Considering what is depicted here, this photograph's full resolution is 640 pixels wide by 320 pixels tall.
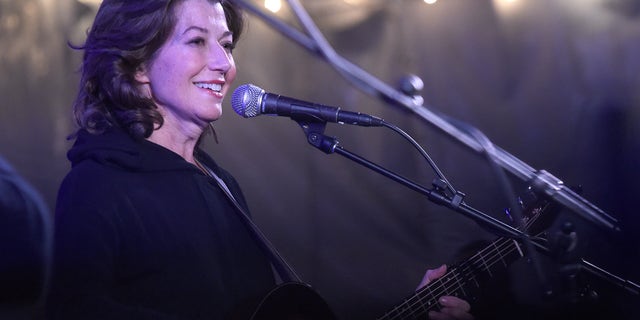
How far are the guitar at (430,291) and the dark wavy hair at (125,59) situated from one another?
637 mm

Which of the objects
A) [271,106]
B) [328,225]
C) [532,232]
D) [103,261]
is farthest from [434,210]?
[103,261]

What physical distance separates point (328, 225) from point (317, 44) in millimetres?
2332

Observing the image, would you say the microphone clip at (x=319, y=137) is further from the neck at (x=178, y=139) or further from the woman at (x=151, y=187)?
the neck at (x=178, y=139)

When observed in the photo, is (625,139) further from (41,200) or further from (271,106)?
(41,200)

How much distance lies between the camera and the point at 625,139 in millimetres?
2775

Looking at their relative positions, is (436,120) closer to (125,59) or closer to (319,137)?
(319,137)

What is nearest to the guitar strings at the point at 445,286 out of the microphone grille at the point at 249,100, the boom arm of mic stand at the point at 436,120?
the boom arm of mic stand at the point at 436,120

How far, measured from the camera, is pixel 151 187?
1.52 m

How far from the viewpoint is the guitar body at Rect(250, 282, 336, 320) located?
4.74 feet

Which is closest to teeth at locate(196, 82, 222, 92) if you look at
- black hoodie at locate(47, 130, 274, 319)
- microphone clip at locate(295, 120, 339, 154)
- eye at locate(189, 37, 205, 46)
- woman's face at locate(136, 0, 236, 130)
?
woman's face at locate(136, 0, 236, 130)

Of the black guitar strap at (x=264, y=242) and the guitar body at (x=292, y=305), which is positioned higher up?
Answer: the black guitar strap at (x=264, y=242)

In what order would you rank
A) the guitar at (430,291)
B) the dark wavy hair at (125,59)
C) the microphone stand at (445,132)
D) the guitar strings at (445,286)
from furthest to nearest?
the guitar strings at (445,286)
the dark wavy hair at (125,59)
the guitar at (430,291)
the microphone stand at (445,132)

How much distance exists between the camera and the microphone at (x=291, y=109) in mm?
1266

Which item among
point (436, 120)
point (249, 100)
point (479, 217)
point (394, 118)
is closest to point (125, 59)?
point (249, 100)
